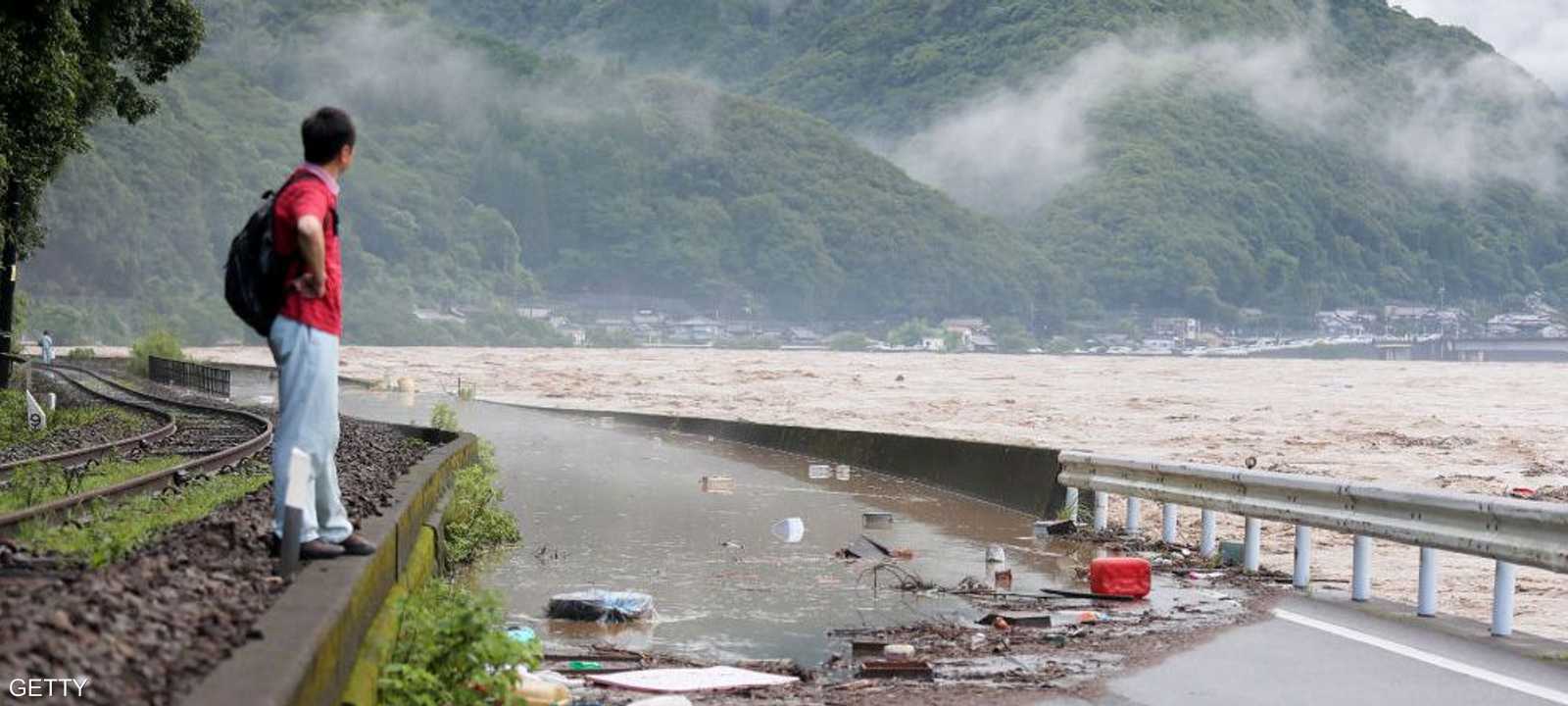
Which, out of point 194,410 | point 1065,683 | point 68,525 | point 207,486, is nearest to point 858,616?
point 1065,683

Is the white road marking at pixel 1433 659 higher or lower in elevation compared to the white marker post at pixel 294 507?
lower

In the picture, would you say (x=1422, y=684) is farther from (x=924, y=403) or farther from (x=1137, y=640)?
(x=924, y=403)

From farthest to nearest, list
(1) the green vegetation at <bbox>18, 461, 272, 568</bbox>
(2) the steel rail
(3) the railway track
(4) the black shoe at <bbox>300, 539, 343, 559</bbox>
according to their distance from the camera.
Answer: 1. (2) the steel rail
2. (3) the railway track
3. (1) the green vegetation at <bbox>18, 461, 272, 568</bbox>
4. (4) the black shoe at <bbox>300, 539, 343, 559</bbox>

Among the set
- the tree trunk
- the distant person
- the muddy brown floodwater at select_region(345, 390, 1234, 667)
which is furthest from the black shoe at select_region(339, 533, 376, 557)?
the tree trunk

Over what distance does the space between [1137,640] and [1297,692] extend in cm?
212

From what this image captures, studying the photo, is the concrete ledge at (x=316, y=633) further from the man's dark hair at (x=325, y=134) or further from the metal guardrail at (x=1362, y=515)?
the metal guardrail at (x=1362, y=515)

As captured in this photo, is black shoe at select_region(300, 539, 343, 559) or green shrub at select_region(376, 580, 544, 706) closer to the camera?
green shrub at select_region(376, 580, 544, 706)

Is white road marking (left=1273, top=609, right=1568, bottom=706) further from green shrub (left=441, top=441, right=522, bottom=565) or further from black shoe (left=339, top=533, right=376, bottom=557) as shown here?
green shrub (left=441, top=441, right=522, bottom=565)

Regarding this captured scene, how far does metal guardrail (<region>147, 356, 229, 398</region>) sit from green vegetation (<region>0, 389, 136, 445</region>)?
1398 centimetres

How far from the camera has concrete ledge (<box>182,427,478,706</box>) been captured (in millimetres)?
6043

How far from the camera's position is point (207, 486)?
18.3 meters

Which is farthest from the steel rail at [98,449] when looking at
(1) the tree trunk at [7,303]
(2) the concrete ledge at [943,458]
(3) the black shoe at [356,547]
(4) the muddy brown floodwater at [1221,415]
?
(4) the muddy brown floodwater at [1221,415]

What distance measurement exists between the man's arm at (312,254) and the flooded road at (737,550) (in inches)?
146

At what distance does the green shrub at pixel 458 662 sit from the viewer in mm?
8344
